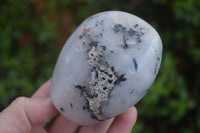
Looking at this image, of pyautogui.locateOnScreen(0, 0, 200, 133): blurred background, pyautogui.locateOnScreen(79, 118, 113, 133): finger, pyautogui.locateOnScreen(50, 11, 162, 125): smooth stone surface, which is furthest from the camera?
pyautogui.locateOnScreen(0, 0, 200, 133): blurred background

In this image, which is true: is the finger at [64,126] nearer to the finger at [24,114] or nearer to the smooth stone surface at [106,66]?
the finger at [24,114]

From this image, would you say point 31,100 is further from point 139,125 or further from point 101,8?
point 101,8

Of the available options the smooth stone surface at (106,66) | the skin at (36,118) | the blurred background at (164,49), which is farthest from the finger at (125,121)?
the blurred background at (164,49)

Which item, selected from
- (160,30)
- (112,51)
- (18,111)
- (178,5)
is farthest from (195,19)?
(18,111)

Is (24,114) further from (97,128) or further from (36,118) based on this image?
(97,128)

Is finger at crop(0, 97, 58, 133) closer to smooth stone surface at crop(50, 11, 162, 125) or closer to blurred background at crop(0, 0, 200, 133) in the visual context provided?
smooth stone surface at crop(50, 11, 162, 125)

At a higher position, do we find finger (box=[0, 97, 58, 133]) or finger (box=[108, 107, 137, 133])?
finger (box=[0, 97, 58, 133])

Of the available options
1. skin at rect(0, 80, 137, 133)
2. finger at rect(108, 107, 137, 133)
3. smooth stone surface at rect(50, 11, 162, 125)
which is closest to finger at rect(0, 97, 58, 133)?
skin at rect(0, 80, 137, 133)
